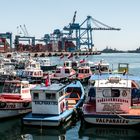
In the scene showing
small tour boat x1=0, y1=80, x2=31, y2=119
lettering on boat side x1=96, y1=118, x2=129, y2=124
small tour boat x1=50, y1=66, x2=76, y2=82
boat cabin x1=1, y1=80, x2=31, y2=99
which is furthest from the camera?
small tour boat x1=50, y1=66, x2=76, y2=82

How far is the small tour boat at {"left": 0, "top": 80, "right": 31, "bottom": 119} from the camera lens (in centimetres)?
2581

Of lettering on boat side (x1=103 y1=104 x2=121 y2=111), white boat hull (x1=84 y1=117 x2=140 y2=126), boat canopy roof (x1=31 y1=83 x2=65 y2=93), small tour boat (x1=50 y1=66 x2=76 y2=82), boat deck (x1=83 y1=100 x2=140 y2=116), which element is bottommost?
white boat hull (x1=84 y1=117 x2=140 y2=126)

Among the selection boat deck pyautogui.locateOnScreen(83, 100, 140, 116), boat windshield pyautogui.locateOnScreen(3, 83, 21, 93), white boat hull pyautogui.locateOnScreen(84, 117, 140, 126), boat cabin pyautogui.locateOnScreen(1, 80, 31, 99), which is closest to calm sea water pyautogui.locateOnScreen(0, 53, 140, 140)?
white boat hull pyautogui.locateOnScreen(84, 117, 140, 126)

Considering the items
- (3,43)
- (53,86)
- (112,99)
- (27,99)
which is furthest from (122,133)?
(3,43)

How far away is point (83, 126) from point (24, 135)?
13.2 ft

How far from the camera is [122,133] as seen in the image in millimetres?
23203

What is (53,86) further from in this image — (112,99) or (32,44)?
(32,44)

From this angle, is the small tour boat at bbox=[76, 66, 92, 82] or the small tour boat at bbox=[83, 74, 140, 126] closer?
the small tour boat at bbox=[83, 74, 140, 126]

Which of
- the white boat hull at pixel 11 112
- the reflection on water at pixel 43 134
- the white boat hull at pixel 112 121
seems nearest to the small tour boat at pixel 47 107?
the reflection on water at pixel 43 134

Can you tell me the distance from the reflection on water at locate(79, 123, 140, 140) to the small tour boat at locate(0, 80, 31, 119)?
4587 mm

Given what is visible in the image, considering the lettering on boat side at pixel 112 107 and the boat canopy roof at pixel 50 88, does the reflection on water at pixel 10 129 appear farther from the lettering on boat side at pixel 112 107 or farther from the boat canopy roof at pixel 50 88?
the lettering on boat side at pixel 112 107

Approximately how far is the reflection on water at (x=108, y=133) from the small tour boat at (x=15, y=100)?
15.0ft

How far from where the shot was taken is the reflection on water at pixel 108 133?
22.7 metres

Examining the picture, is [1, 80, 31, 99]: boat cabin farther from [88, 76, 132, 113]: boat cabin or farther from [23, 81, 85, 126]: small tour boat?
[88, 76, 132, 113]: boat cabin
